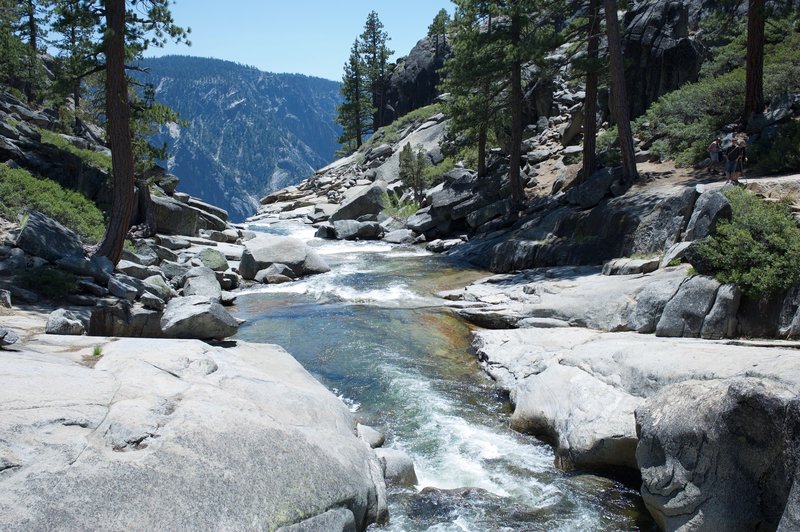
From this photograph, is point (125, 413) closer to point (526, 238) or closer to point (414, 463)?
point (414, 463)

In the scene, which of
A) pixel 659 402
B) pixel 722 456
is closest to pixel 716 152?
pixel 659 402

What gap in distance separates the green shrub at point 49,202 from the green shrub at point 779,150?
20306 millimetres

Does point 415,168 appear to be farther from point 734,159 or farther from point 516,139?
point 734,159

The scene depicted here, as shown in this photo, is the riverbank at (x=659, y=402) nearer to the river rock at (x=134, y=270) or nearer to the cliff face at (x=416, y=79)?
the river rock at (x=134, y=270)

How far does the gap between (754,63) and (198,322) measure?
735 inches

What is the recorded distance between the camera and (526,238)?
19969 millimetres

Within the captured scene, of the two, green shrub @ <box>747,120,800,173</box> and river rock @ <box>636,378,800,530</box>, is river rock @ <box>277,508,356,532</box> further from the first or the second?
green shrub @ <box>747,120,800,173</box>

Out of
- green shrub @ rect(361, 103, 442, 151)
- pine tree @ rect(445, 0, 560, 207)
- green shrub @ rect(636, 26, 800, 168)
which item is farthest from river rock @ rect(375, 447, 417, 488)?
green shrub @ rect(361, 103, 442, 151)

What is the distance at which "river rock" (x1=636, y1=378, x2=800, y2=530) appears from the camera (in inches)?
188

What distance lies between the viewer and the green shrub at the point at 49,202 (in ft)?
53.6

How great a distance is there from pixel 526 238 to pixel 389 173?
2479cm

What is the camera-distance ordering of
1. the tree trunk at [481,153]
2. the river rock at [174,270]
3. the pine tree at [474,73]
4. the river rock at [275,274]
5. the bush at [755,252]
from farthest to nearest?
the tree trunk at [481,153] < the pine tree at [474,73] < the river rock at [275,274] < the river rock at [174,270] < the bush at [755,252]

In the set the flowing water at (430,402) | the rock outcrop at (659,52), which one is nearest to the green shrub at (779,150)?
the flowing water at (430,402)

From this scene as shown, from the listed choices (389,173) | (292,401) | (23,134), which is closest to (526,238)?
(292,401)
